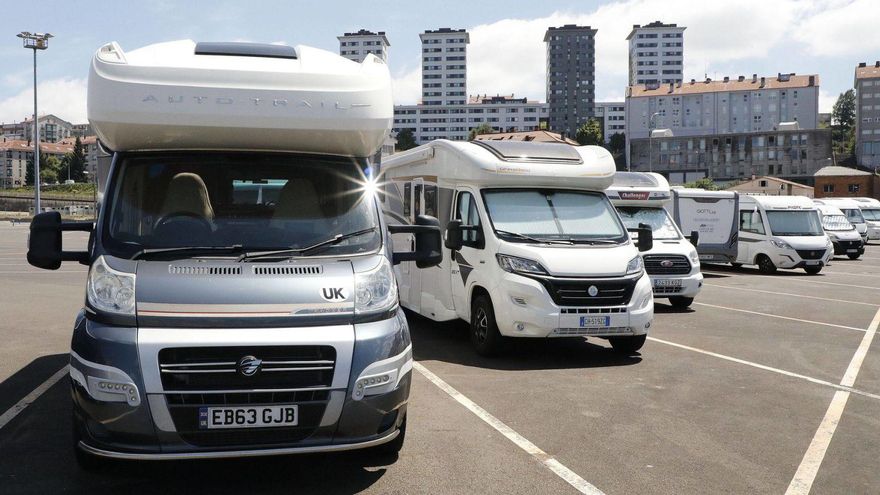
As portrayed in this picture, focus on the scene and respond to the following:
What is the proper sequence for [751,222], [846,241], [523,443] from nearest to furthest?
1. [523,443]
2. [751,222]
3. [846,241]

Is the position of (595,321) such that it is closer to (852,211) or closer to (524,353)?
(524,353)

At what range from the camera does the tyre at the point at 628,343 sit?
9406 millimetres

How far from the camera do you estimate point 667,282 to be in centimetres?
1406

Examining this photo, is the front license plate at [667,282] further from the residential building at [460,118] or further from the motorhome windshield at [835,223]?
the residential building at [460,118]

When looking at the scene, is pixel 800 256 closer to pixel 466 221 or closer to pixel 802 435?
pixel 466 221

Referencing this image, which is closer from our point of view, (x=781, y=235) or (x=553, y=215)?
(x=553, y=215)

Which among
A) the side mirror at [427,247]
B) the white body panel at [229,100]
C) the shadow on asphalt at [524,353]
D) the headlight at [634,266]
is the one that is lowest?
Answer: the shadow on asphalt at [524,353]

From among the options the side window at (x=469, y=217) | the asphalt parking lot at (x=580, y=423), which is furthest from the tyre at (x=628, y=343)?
the side window at (x=469, y=217)

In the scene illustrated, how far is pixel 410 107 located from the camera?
7338 inches

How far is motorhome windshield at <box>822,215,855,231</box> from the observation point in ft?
109

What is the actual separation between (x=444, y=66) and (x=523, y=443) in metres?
188

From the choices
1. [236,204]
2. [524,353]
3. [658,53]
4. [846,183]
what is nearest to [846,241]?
[524,353]

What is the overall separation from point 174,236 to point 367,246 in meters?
1.18

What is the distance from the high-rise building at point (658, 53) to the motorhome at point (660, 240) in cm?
18620
